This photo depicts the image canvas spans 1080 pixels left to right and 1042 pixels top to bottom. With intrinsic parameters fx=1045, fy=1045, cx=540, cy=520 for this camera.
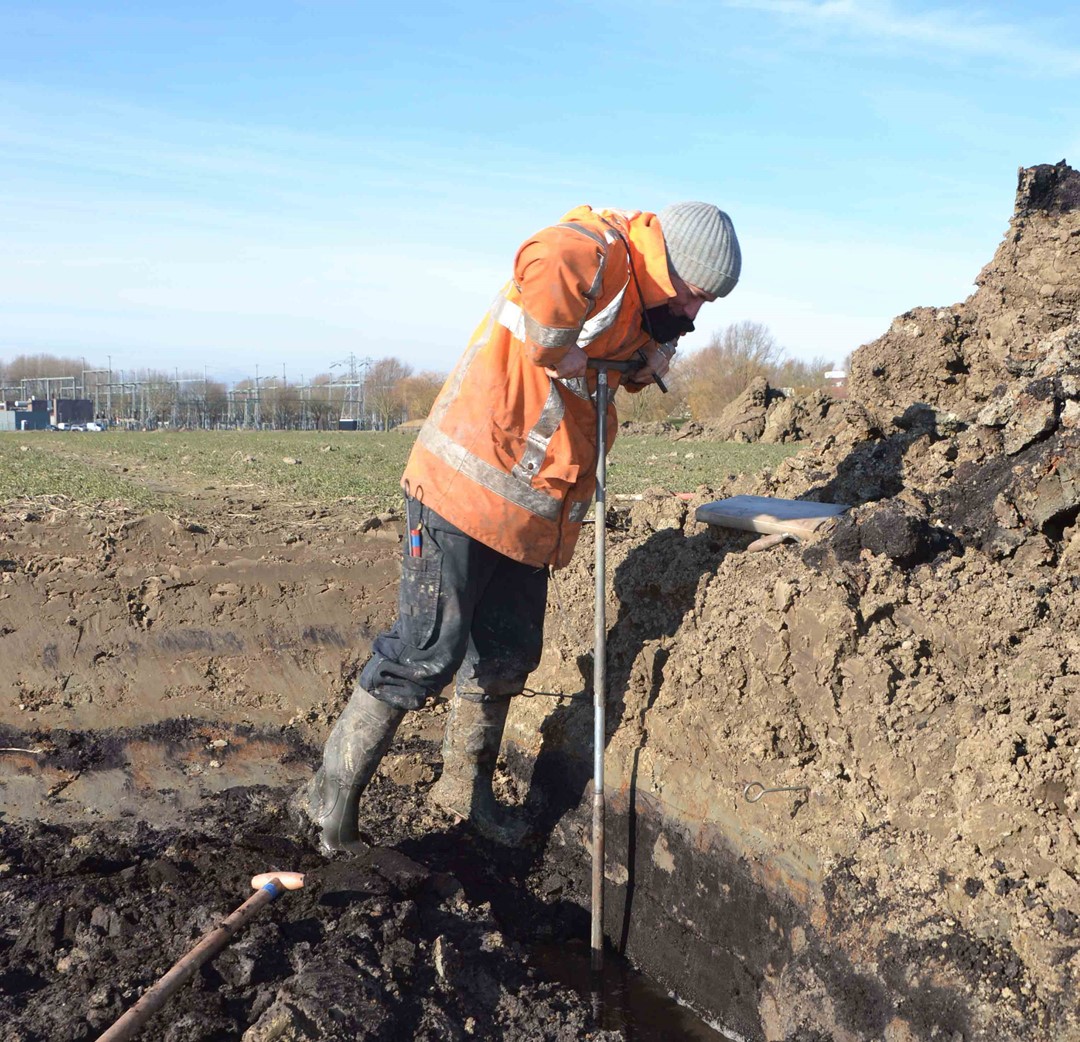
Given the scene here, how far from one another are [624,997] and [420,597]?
1500 millimetres

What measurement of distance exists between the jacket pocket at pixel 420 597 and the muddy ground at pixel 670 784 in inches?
31.6

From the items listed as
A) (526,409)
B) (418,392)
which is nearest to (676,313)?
(526,409)

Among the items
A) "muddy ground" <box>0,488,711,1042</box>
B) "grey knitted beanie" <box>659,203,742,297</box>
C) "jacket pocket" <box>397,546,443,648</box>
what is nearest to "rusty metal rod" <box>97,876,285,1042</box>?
"muddy ground" <box>0,488,711,1042</box>

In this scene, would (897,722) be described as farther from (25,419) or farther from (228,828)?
(25,419)

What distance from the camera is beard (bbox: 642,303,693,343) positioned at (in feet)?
11.2

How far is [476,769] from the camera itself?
412 cm

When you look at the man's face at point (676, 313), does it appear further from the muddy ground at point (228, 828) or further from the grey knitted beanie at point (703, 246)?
the muddy ground at point (228, 828)

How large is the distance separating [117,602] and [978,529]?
4.31m

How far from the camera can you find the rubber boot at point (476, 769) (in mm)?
4043

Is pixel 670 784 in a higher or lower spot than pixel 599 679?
lower

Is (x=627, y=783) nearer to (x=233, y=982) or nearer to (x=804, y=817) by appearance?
(x=804, y=817)

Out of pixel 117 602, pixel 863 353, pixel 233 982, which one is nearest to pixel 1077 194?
pixel 863 353

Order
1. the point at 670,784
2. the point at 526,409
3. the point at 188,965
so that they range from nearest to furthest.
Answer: the point at 188,965 → the point at 526,409 → the point at 670,784

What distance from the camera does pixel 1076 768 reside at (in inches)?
107
